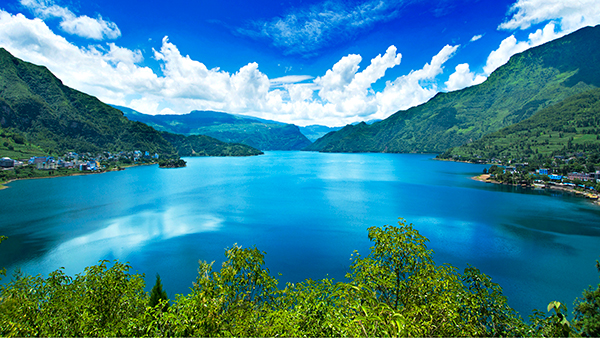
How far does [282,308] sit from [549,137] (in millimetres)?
200842

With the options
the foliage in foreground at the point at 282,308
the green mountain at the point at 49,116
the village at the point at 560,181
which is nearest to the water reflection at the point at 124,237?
the foliage in foreground at the point at 282,308

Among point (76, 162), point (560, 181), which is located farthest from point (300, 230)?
point (76, 162)

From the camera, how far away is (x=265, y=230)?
37.5 m

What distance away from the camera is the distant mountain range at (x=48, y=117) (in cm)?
14112

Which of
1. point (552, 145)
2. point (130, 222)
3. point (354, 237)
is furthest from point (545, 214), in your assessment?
point (552, 145)

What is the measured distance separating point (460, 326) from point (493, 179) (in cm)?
9700

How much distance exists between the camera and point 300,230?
123 ft

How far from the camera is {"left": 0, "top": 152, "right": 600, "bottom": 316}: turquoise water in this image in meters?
25.5

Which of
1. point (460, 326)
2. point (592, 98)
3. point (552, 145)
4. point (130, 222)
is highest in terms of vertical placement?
point (592, 98)

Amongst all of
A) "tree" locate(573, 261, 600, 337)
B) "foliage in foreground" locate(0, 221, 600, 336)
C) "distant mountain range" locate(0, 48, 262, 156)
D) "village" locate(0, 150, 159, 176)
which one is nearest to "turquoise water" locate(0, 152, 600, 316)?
"tree" locate(573, 261, 600, 337)

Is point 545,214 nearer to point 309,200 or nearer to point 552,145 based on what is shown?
point 309,200

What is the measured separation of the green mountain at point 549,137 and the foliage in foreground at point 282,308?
14240 cm

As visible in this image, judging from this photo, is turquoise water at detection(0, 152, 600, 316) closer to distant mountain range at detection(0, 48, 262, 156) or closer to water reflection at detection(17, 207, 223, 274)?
water reflection at detection(17, 207, 223, 274)

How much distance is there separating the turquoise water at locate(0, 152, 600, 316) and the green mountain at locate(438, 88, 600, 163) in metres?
85.3
